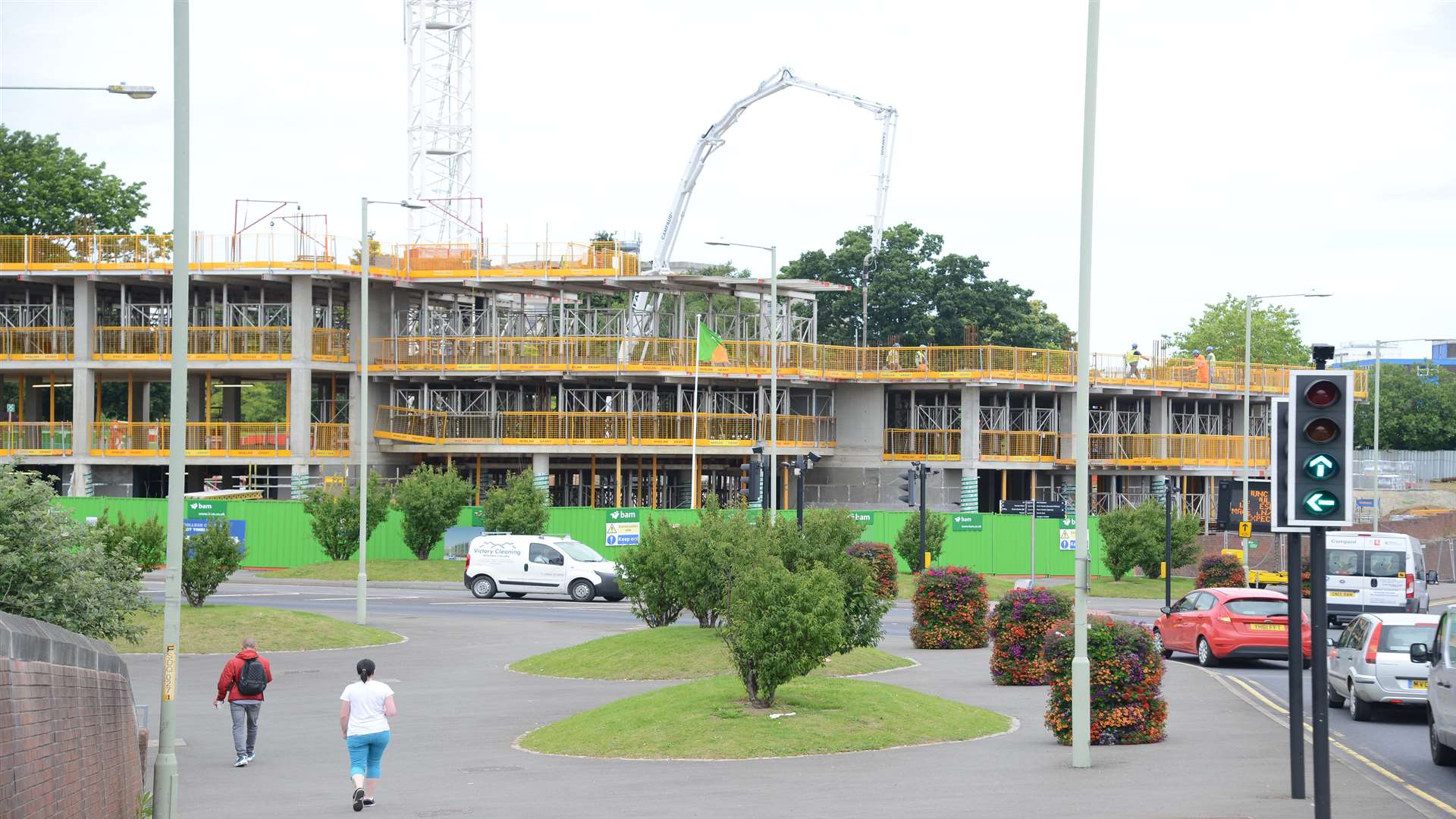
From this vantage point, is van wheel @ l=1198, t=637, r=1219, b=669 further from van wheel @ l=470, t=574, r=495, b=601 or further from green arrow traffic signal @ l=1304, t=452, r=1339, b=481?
van wheel @ l=470, t=574, r=495, b=601

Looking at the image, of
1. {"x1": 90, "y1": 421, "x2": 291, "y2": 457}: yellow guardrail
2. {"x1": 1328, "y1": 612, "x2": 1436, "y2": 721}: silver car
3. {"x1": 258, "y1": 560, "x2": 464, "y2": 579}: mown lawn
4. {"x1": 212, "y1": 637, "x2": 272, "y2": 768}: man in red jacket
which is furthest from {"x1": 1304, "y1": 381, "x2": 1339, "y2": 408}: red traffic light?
{"x1": 90, "y1": 421, "x2": 291, "y2": 457}: yellow guardrail

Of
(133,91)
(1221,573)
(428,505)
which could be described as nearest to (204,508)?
(428,505)

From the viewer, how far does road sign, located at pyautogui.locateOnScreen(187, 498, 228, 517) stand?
51812 millimetres

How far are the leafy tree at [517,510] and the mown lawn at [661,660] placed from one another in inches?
931

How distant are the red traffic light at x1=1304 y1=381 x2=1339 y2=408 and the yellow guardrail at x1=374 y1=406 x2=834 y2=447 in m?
50.2

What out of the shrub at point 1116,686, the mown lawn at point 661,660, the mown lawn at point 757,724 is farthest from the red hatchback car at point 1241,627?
the shrub at point 1116,686

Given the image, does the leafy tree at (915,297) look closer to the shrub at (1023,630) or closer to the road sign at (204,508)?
the road sign at (204,508)

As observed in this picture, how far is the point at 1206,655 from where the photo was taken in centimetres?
2869

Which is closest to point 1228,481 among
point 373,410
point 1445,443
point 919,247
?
point 373,410

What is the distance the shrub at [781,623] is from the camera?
18.2m

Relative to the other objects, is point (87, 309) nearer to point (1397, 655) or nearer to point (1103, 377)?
point (1103, 377)

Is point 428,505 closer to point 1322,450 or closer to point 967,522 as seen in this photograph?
point 967,522

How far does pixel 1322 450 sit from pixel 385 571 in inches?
1723

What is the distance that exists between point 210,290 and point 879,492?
2874 centimetres
